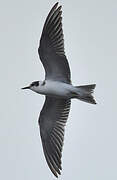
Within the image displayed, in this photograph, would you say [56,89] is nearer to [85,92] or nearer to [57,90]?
[57,90]

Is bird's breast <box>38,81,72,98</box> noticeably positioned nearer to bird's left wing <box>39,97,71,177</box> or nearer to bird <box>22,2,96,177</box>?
bird <box>22,2,96,177</box>

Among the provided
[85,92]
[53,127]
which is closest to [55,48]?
[85,92]

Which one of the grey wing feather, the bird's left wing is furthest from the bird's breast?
the bird's left wing

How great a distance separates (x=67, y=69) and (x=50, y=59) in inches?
9.1

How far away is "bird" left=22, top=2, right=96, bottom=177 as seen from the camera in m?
6.53

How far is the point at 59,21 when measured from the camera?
6641 millimetres

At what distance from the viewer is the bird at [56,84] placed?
653cm

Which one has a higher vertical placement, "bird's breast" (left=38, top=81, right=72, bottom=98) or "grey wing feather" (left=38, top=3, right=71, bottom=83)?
"grey wing feather" (left=38, top=3, right=71, bottom=83)

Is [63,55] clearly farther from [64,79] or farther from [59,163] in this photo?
[59,163]

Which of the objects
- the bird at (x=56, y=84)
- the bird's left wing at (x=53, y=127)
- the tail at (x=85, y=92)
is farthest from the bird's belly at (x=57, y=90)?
the bird's left wing at (x=53, y=127)

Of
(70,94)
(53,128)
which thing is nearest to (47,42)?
(70,94)

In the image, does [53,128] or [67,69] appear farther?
[53,128]

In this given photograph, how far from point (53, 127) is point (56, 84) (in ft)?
2.60

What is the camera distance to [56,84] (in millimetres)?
6613
